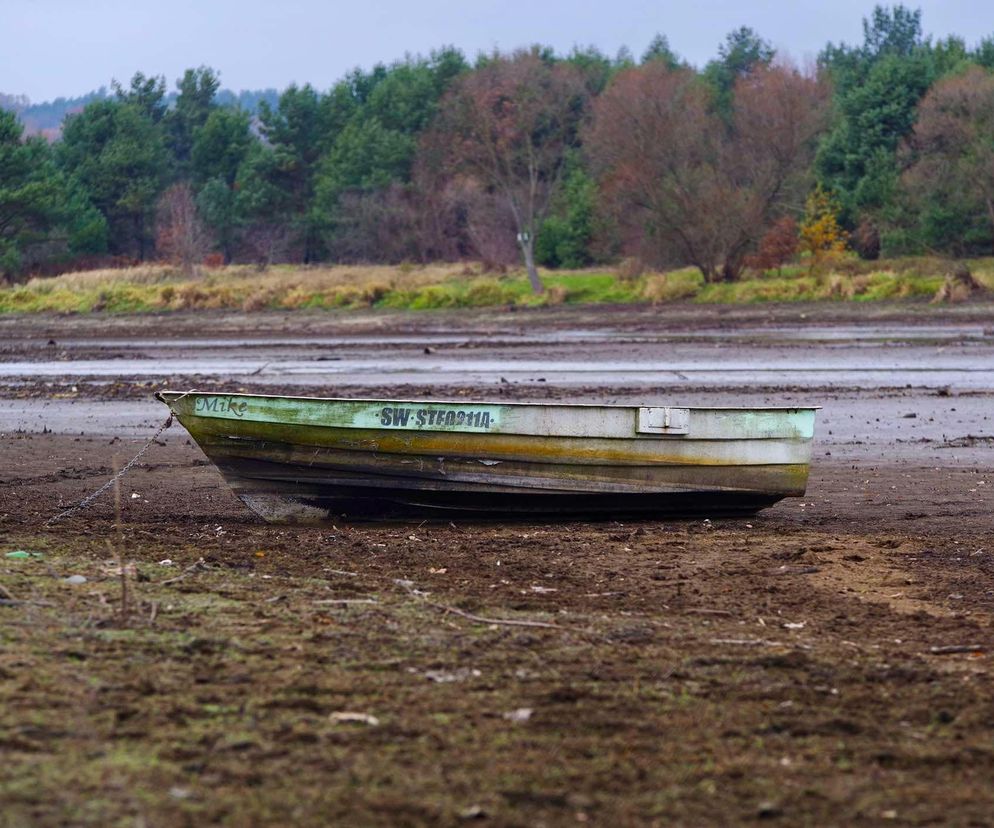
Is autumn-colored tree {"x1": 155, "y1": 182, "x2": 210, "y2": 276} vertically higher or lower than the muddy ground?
higher

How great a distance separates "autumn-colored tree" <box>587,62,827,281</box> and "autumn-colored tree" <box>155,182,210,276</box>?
17468 millimetres

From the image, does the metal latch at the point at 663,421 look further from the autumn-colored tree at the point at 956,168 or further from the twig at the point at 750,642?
the autumn-colored tree at the point at 956,168

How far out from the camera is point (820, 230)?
41.9 meters

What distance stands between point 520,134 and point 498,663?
41.3 m

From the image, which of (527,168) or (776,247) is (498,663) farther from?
(527,168)

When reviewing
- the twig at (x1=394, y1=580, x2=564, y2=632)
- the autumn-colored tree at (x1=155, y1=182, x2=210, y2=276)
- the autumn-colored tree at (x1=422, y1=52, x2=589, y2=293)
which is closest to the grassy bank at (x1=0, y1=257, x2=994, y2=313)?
the autumn-colored tree at (x1=422, y1=52, x2=589, y2=293)

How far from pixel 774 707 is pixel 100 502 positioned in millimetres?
7008

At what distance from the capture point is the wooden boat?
10086 mm

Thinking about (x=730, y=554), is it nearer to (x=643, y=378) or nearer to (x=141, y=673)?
(x=141, y=673)

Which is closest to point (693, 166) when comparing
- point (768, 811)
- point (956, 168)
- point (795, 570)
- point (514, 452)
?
point (956, 168)

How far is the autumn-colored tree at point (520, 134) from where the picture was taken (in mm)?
45906

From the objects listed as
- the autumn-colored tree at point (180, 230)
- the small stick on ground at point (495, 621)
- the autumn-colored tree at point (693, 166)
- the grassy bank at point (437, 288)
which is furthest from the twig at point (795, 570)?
the autumn-colored tree at point (180, 230)

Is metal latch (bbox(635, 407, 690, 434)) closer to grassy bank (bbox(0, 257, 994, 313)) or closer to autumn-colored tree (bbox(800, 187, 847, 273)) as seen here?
grassy bank (bbox(0, 257, 994, 313))

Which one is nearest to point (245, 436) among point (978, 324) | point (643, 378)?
point (643, 378)
